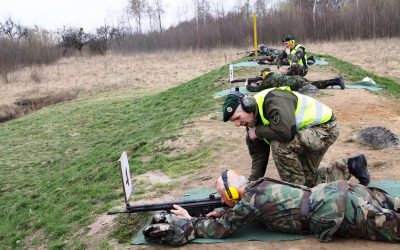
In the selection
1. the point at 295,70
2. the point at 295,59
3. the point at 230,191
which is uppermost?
the point at 295,59

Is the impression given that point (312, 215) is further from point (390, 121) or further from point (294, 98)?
point (390, 121)

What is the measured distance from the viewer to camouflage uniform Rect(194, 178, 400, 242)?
3.98 metres

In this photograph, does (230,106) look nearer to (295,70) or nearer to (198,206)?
(198,206)

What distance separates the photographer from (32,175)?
1179 cm

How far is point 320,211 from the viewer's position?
13.3ft

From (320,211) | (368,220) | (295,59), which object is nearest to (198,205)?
(320,211)

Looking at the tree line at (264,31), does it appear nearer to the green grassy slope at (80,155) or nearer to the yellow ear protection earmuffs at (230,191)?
the green grassy slope at (80,155)

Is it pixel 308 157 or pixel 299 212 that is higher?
pixel 308 157

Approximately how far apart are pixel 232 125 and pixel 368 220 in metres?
5.75

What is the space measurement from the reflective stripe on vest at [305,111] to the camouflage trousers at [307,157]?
63 millimetres

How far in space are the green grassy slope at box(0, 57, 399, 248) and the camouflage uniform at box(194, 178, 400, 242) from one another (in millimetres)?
2461

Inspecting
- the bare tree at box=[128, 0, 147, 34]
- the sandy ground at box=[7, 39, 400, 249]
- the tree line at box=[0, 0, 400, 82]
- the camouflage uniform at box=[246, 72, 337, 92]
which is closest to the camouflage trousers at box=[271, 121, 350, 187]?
the sandy ground at box=[7, 39, 400, 249]

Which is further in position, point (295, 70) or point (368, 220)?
point (295, 70)

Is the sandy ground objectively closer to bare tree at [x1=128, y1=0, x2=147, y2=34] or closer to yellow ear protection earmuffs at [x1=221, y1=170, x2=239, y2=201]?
yellow ear protection earmuffs at [x1=221, y1=170, x2=239, y2=201]
